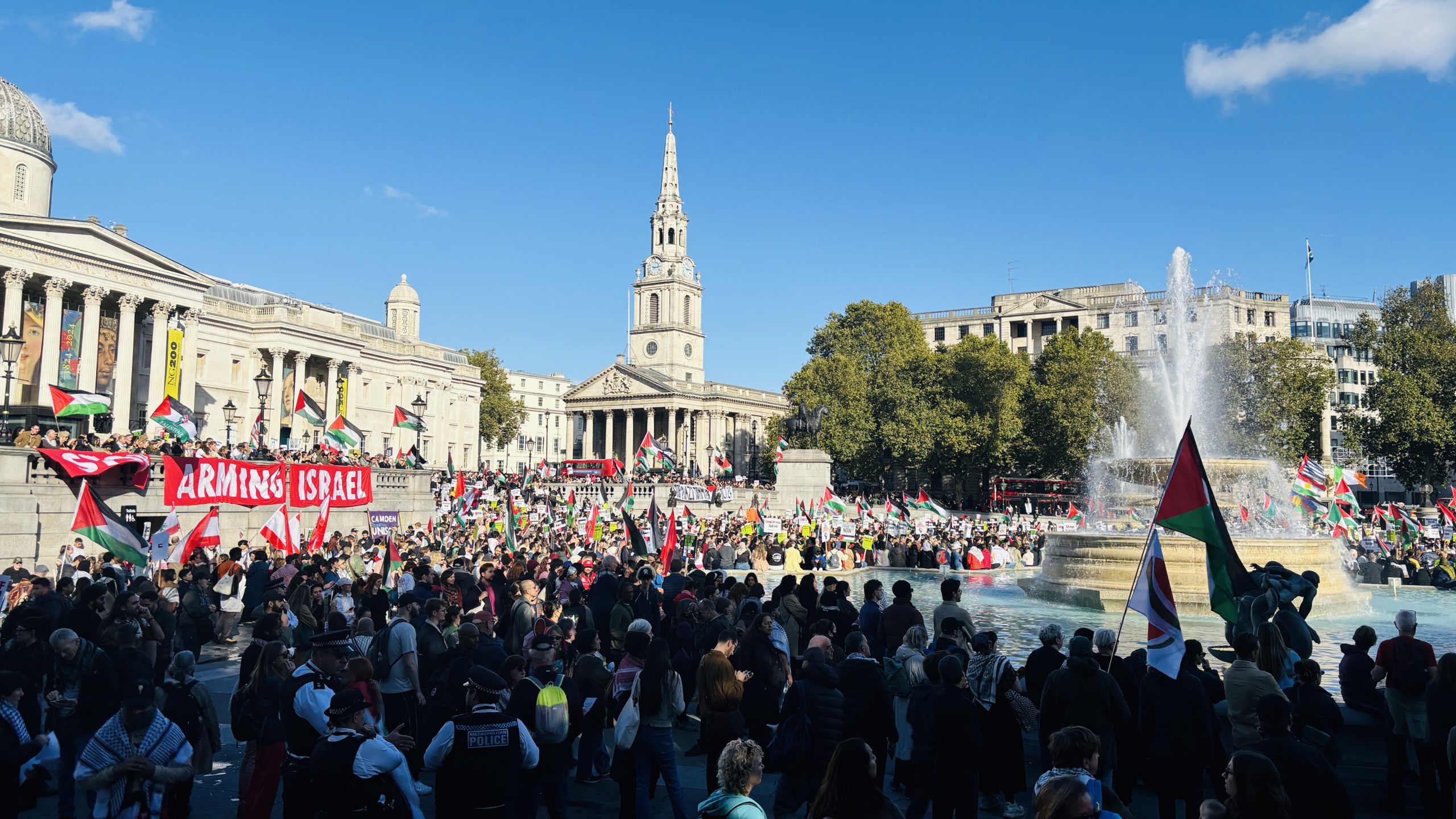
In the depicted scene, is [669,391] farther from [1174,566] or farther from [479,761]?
[479,761]

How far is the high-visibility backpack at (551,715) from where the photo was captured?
22.7 ft

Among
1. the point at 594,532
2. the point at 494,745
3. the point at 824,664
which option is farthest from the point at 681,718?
the point at 594,532

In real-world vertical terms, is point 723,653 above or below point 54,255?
below

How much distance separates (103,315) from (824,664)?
4224cm

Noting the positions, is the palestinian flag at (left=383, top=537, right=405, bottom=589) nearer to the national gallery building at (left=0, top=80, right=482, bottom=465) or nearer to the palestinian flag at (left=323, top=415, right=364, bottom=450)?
the palestinian flag at (left=323, top=415, right=364, bottom=450)

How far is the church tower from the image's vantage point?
372 ft

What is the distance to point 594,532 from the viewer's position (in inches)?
984

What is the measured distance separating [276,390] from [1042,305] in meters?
56.7

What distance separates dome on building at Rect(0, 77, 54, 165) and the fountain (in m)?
43.4

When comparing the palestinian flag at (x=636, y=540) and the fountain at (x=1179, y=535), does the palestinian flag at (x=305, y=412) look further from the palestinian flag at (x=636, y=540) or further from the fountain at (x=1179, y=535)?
the fountain at (x=1179, y=535)

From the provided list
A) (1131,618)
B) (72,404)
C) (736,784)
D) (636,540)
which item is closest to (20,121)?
(72,404)

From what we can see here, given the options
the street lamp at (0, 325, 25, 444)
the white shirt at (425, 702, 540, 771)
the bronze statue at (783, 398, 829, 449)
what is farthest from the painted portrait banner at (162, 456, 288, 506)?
the bronze statue at (783, 398, 829, 449)

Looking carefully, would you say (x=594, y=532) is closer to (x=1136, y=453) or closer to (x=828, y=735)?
(x=828, y=735)

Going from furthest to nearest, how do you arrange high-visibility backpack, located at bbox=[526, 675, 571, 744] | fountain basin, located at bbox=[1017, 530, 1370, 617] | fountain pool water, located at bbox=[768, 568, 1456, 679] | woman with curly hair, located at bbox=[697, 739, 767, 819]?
fountain basin, located at bbox=[1017, 530, 1370, 617] → fountain pool water, located at bbox=[768, 568, 1456, 679] → high-visibility backpack, located at bbox=[526, 675, 571, 744] → woman with curly hair, located at bbox=[697, 739, 767, 819]
